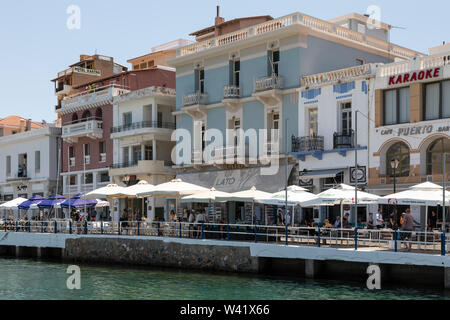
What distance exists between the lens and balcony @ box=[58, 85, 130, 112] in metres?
49.4

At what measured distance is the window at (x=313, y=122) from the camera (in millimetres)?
35487

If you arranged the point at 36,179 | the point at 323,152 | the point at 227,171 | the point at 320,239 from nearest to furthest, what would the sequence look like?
the point at 320,239 < the point at 323,152 < the point at 227,171 < the point at 36,179

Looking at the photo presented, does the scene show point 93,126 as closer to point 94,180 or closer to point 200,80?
point 94,180

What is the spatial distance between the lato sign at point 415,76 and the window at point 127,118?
22221 millimetres

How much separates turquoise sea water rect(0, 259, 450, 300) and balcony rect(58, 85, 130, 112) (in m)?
21.8

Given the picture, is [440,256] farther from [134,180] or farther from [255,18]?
[134,180]

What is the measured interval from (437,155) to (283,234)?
8.61m

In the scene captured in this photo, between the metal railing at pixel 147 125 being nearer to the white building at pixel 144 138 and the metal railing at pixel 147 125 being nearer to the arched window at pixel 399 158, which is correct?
the white building at pixel 144 138

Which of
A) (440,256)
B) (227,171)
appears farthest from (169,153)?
(440,256)

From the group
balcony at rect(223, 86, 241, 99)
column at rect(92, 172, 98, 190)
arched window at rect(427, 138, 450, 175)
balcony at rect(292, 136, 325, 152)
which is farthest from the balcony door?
column at rect(92, 172, 98, 190)

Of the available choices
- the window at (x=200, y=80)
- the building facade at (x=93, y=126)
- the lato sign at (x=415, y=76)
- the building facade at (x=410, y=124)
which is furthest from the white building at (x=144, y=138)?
the lato sign at (x=415, y=76)

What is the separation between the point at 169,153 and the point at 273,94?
514 inches

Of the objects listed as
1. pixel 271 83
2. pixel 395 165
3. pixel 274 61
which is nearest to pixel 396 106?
pixel 395 165
